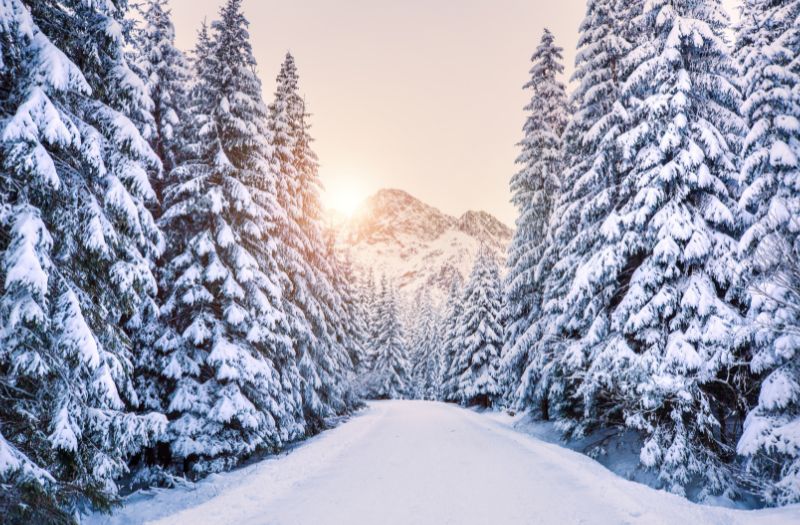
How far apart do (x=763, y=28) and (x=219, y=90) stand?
17713 millimetres

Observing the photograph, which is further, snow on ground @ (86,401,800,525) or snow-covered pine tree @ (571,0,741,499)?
snow-covered pine tree @ (571,0,741,499)

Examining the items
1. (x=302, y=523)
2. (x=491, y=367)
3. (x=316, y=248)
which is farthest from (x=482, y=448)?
(x=491, y=367)

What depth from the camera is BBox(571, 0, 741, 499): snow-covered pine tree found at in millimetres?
9938

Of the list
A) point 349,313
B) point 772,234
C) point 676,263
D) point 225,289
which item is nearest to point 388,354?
point 349,313

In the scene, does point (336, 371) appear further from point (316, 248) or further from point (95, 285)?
point (95, 285)

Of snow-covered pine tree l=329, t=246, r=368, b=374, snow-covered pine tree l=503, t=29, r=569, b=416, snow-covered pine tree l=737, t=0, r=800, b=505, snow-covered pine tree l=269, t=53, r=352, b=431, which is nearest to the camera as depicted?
snow-covered pine tree l=737, t=0, r=800, b=505

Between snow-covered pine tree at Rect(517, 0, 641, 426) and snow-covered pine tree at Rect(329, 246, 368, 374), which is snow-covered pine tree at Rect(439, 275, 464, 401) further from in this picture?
snow-covered pine tree at Rect(517, 0, 641, 426)

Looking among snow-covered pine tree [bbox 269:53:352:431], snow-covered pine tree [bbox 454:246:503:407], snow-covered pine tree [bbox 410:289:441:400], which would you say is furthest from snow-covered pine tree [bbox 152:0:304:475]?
snow-covered pine tree [bbox 410:289:441:400]

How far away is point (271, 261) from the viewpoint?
1499 cm

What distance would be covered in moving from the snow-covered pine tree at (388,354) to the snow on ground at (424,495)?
127 ft

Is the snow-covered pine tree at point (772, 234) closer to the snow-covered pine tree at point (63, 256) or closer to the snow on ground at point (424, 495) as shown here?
the snow on ground at point (424, 495)

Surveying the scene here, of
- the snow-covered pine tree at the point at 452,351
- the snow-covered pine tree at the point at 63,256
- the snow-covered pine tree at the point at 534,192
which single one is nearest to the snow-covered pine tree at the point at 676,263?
the snow-covered pine tree at the point at 534,192

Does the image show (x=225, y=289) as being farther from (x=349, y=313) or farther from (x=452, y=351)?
(x=452, y=351)

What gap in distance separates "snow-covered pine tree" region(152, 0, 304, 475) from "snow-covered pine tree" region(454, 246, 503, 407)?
20.7 meters
